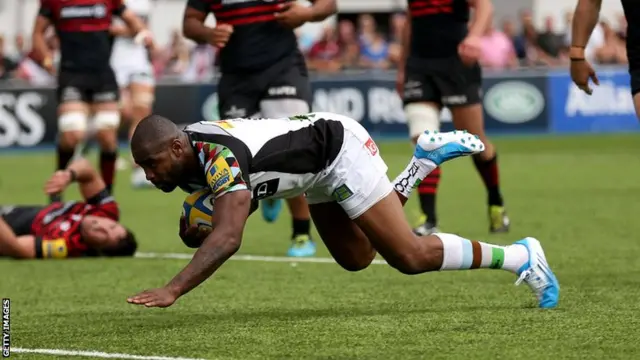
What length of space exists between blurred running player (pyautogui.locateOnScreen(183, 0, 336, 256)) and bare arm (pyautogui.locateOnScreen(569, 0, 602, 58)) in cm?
251

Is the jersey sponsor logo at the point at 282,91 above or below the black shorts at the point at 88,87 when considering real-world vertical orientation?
above

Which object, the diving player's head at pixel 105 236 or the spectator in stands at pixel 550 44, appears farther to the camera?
the spectator in stands at pixel 550 44

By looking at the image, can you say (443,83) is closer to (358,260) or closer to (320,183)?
(358,260)

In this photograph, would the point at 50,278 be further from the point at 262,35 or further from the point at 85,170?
the point at 262,35

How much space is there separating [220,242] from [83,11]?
22.5 ft

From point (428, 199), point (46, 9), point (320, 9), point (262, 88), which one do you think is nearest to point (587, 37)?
point (320, 9)

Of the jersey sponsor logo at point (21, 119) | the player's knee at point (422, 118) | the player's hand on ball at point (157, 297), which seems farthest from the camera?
the jersey sponsor logo at point (21, 119)

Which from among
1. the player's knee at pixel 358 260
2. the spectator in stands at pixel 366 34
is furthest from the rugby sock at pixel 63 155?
the spectator in stands at pixel 366 34

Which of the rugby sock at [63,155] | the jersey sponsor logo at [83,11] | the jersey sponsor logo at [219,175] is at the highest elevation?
the jersey sponsor logo at [219,175]

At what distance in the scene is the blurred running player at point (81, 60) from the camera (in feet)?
41.2

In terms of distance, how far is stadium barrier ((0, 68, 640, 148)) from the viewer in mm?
23344

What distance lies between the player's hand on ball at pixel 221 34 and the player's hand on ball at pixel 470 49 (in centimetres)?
168

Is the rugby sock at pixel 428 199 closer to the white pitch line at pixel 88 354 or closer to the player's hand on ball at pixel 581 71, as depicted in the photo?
the player's hand on ball at pixel 581 71

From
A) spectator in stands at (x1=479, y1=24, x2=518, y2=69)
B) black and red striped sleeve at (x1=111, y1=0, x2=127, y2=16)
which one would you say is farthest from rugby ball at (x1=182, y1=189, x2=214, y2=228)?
spectator in stands at (x1=479, y1=24, x2=518, y2=69)
